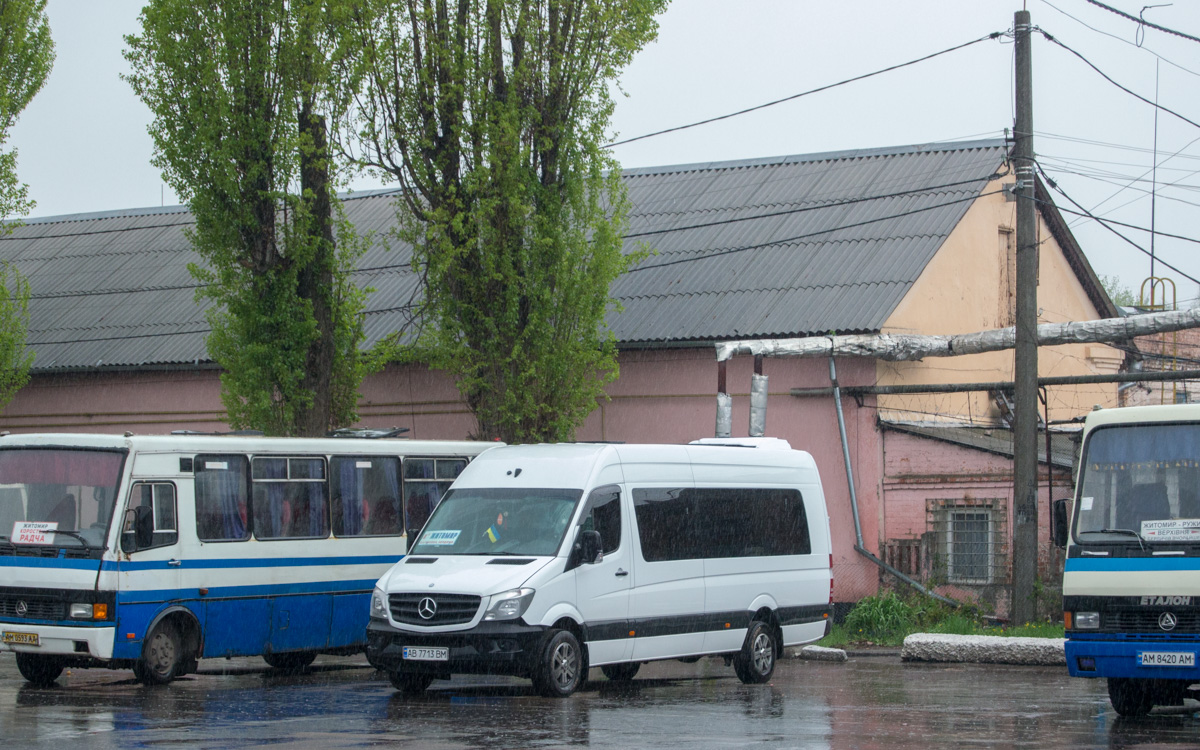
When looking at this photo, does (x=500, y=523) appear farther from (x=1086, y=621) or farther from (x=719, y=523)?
(x=1086, y=621)

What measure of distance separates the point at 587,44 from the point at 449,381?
23.5 feet

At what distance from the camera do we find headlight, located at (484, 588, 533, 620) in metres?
12.6

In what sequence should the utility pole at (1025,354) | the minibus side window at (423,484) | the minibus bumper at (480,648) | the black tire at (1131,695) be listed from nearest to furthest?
the black tire at (1131,695) < the minibus bumper at (480,648) < the minibus side window at (423,484) < the utility pole at (1025,354)

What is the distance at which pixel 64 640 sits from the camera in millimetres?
13719

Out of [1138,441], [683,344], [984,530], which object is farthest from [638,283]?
[1138,441]

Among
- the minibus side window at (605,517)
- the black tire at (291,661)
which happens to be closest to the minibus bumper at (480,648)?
the minibus side window at (605,517)

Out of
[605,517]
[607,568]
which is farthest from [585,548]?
[605,517]

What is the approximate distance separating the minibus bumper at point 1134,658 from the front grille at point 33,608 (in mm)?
9257

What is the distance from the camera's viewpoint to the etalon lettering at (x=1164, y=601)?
1117 cm

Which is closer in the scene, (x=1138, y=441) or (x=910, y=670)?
(x=1138, y=441)

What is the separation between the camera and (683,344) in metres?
23.1

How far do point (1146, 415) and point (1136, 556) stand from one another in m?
1.29

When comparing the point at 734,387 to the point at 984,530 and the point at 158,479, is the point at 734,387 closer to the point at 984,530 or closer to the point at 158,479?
the point at 984,530

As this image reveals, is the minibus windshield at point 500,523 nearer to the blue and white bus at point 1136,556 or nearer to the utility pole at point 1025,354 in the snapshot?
the blue and white bus at point 1136,556
